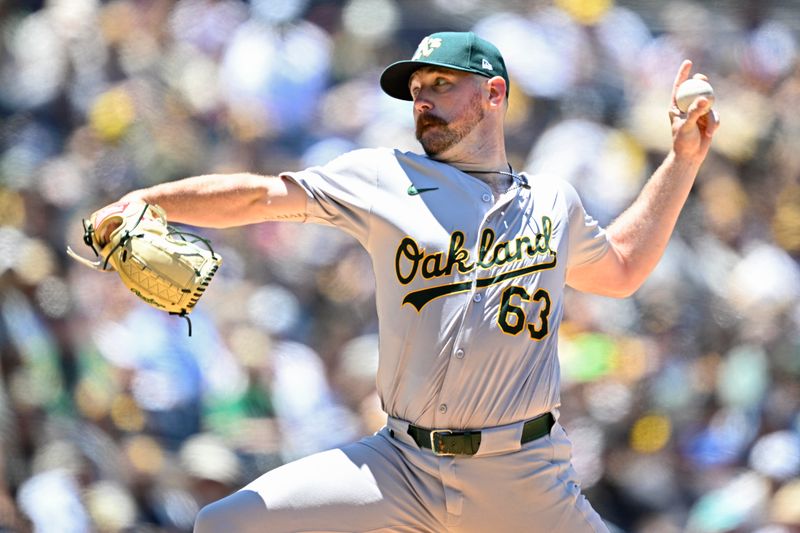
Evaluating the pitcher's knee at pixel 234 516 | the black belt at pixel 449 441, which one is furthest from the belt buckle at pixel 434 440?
the pitcher's knee at pixel 234 516

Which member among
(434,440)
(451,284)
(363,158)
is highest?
(363,158)

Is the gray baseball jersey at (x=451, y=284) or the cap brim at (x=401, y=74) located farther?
the cap brim at (x=401, y=74)

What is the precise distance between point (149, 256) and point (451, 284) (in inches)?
28.4

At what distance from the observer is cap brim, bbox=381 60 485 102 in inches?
115

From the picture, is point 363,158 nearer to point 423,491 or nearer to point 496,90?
point 496,90

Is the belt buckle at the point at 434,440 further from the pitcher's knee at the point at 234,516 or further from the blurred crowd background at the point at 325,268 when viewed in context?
the blurred crowd background at the point at 325,268

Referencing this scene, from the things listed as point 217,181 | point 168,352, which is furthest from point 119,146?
point 217,181

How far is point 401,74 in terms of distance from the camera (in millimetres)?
3033

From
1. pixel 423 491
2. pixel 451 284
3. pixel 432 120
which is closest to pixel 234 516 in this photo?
pixel 423 491

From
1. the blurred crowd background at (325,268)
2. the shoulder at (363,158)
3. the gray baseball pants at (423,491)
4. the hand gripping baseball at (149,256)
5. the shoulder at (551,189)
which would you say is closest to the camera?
the hand gripping baseball at (149,256)

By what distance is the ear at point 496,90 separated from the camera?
3.00 meters

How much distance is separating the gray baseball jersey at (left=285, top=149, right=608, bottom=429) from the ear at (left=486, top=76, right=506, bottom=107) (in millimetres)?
238

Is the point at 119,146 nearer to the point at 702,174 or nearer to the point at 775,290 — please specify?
the point at 702,174

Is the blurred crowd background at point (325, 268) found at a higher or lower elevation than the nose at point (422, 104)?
lower
